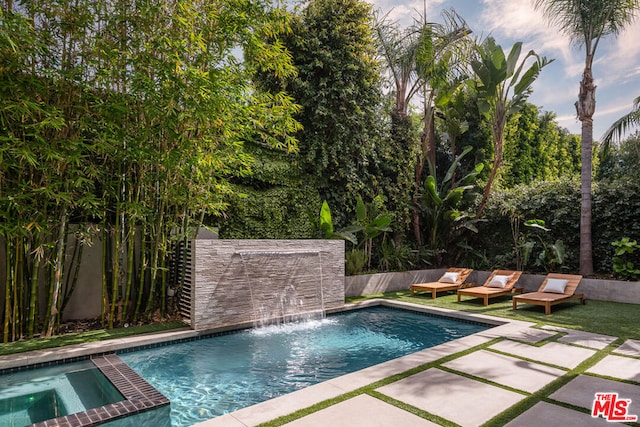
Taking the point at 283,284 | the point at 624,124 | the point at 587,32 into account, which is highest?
the point at 587,32

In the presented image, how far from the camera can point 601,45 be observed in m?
8.84

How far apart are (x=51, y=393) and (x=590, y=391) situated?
5371 mm

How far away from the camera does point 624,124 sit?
404 inches

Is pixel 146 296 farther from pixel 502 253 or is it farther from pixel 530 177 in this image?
pixel 530 177

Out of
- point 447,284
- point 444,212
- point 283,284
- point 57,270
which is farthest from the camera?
point 444,212

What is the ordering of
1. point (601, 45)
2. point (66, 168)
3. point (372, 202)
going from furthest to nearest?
point (372, 202) < point (601, 45) < point (66, 168)

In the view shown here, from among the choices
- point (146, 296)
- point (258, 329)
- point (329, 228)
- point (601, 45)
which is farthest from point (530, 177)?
point (146, 296)

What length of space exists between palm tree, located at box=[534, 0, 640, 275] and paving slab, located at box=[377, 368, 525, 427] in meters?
7.55

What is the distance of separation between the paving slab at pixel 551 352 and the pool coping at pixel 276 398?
35 cm

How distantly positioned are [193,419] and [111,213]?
4.54 metres

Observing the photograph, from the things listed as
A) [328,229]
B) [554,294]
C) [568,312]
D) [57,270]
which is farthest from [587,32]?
[57,270]

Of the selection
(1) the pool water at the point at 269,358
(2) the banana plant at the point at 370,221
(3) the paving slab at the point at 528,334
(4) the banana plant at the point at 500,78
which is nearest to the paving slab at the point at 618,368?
(3) the paving slab at the point at 528,334

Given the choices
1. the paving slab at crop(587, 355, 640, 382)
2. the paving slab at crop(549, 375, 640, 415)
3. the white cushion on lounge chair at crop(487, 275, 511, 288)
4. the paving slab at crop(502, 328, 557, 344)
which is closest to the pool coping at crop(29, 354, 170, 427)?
the paving slab at crop(549, 375, 640, 415)

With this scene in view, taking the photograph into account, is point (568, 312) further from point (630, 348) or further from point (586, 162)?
point (586, 162)
